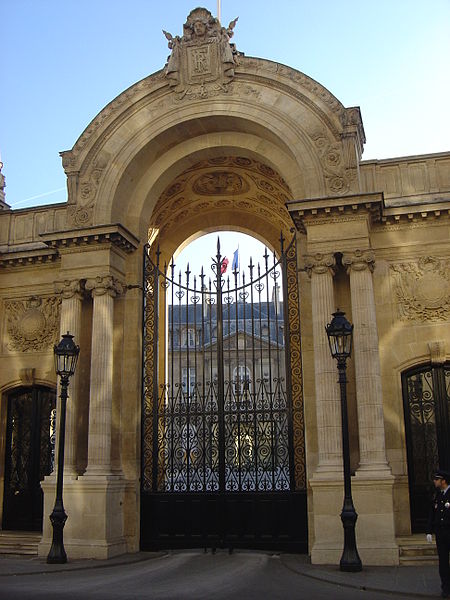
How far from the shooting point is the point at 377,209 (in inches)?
614

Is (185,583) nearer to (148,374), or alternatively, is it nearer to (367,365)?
(367,365)

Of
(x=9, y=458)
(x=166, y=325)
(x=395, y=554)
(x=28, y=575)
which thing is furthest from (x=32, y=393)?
(x=395, y=554)

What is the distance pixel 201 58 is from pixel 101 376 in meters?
8.82

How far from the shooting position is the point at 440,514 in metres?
9.83

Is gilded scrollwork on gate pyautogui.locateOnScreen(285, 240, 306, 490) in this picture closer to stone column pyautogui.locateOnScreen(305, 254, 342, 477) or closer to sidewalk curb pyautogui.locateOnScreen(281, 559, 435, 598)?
stone column pyautogui.locateOnScreen(305, 254, 342, 477)

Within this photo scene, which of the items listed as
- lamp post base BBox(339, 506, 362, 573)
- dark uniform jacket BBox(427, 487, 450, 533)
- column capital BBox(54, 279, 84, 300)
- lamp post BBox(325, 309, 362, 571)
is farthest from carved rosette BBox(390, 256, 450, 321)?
column capital BBox(54, 279, 84, 300)

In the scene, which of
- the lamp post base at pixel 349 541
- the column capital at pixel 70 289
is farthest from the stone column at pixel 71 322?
the lamp post base at pixel 349 541

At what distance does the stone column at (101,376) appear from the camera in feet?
51.8

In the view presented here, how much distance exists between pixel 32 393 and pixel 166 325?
4925 mm

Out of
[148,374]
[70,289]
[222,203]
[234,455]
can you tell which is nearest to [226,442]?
[234,455]

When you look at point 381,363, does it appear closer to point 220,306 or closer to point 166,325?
point 220,306

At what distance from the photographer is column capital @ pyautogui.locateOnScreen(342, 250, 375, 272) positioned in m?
15.3

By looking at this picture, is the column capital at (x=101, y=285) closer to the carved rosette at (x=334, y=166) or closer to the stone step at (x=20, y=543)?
the carved rosette at (x=334, y=166)

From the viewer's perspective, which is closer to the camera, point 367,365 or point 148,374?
point 367,365
